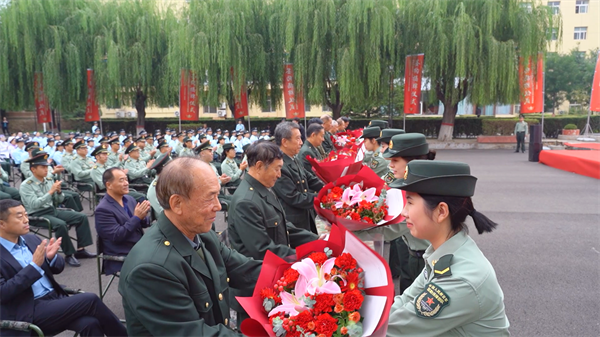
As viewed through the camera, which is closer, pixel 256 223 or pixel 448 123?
pixel 256 223

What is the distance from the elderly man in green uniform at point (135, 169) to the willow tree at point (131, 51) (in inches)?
420

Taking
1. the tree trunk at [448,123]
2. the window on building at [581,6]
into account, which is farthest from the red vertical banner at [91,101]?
the window on building at [581,6]

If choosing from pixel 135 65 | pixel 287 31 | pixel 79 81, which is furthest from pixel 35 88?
pixel 287 31

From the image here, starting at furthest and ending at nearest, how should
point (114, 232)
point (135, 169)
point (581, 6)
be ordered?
point (581, 6), point (135, 169), point (114, 232)

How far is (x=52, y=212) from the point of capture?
5.74 metres

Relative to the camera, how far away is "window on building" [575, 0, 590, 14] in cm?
3622

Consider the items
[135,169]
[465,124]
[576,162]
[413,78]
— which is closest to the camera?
[135,169]

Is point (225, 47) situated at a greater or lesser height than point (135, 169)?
greater

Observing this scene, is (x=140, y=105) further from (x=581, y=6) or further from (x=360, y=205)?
(x=581, y=6)

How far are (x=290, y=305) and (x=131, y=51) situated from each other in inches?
773

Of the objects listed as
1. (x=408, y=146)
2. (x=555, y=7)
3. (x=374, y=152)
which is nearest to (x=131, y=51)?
(x=374, y=152)

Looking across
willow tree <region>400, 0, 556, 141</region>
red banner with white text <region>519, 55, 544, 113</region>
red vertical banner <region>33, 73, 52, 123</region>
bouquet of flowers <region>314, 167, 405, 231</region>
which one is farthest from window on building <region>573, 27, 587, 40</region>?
bouquet of flowers <region>314, 167, 405, 231</region>

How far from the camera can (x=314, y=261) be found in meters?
1.90

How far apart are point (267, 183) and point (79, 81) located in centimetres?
1892
